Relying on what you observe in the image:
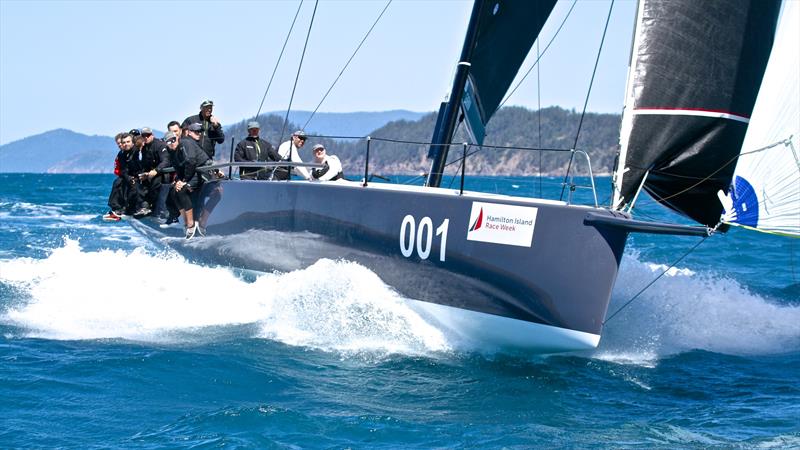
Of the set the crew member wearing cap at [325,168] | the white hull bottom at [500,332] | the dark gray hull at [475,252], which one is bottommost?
the white hull bottom at [500,332]

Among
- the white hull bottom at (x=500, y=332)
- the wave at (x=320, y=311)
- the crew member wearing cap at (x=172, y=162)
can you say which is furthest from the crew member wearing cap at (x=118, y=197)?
the white hull bottom at (x=500, y=332)

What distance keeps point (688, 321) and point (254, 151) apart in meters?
4.34

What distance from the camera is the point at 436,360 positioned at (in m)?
6.59

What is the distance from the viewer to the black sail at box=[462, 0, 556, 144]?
804cm

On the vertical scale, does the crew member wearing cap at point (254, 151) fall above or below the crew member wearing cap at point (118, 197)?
above

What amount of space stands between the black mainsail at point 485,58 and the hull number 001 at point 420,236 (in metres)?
1.10

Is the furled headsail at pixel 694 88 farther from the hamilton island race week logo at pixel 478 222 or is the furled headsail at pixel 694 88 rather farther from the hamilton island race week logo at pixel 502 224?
the hamilton island race week logo at pixel 478 222

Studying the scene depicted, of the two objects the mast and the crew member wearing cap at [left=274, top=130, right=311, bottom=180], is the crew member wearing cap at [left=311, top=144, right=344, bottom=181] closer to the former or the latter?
the crew member wearing cap at [left=274, top=130, right=311, bottom=180]

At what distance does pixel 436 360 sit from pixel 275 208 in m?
2.42

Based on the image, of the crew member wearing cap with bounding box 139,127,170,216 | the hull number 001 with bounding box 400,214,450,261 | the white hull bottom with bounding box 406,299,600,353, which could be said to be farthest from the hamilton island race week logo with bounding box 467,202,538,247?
the crew member wearing cap with bounding box 139,127,170,216

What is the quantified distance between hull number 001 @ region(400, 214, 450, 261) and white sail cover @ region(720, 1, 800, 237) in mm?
1857

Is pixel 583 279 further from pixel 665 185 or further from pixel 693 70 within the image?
pixel 693 70

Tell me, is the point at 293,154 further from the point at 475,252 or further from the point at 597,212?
the point at 597,212

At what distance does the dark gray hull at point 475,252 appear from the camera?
621 centimetres
